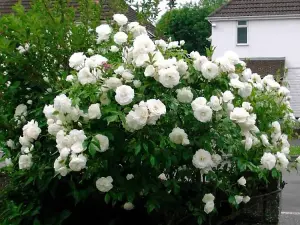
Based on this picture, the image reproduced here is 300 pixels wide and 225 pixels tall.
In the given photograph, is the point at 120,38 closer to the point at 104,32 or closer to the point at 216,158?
the point at 104,32

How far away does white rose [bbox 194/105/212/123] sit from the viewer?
352 centimetres

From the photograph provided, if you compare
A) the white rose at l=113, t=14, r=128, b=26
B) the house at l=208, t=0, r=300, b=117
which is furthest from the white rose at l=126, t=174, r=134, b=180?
the house at l=208, t=0, r=300, b=117

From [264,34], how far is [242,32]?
1234 millimetres

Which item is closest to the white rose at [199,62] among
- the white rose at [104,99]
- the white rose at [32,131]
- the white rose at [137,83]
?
the white rose at [137,83]

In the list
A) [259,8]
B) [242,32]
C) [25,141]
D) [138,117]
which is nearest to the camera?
[138,117]

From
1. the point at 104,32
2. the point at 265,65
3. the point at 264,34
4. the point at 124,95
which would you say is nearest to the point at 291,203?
the point at 104,32

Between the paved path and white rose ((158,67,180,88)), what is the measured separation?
307 centimetres

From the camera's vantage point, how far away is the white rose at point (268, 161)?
156 inches

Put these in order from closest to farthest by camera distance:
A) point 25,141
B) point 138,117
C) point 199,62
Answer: point 138,117 < point 199,62 < point 25,141

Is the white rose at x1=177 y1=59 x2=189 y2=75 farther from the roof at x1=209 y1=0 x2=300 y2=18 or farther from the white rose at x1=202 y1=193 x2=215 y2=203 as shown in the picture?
the roof at x1=209 y1=0 x2=300 y2=18

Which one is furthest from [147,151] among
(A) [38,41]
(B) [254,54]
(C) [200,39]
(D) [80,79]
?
(C) [200,39]

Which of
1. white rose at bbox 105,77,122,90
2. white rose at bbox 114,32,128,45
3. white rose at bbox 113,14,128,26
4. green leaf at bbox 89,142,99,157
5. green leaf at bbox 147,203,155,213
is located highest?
white rose at bbox 113,14,128,26

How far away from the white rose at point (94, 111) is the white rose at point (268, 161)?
4.05 ft

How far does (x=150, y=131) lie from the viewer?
138 inches
